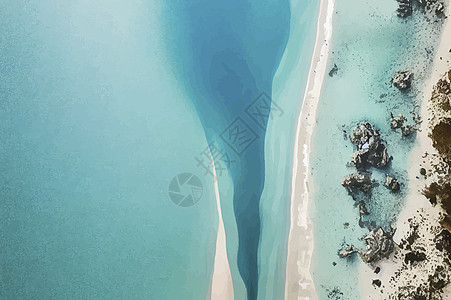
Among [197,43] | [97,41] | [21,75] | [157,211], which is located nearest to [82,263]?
[157,211]

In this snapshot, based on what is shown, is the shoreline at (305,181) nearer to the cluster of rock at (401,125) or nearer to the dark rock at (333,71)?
the dark rock at (333,71)

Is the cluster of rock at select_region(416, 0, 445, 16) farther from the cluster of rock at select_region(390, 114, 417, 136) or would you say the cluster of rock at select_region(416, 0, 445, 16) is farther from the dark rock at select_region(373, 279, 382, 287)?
the dark rock at select_region(373, 279, 382, 287)

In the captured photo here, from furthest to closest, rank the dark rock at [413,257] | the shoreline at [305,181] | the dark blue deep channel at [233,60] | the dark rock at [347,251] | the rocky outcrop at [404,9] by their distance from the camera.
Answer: the dark blue deep channel at [233,60]
the rocky outcrop at [404,9]
the shoreline at [305,181]
the dark rock at [347,251]
the dark rock at [413,257]

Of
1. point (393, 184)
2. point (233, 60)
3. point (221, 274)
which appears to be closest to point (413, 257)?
point (393, 184)

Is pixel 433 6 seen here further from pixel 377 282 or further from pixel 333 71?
pixel 377 282

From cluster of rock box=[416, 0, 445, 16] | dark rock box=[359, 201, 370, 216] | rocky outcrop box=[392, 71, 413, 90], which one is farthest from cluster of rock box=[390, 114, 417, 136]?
cluster of rock box=[416, 0, 445, 16]

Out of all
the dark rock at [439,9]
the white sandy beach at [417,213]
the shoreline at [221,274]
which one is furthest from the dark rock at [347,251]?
the dark rock at [439,9]
